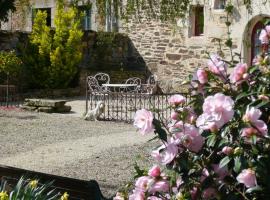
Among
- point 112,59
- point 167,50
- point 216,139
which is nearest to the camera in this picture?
point 216,139

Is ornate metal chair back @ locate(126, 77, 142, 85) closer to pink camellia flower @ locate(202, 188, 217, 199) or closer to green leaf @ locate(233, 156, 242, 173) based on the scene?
pink camellia flower @ locate(202, 188, 217, 199)

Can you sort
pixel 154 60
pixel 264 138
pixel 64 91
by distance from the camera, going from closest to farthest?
pixel 264 138
pixel 64 91
pixel 154 60

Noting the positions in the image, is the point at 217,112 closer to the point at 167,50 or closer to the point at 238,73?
the point at 238,73

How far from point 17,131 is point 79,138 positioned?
144 centimetres

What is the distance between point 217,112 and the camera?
218cm

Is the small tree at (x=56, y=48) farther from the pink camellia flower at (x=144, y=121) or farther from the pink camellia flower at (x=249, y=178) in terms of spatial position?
the pink camellia flower at (x=249, y=178)

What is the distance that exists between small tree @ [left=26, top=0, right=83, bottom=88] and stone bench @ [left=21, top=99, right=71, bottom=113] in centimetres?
242

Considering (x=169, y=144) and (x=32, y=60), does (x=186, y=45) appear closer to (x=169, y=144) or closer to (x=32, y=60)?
(x=32, y=60)

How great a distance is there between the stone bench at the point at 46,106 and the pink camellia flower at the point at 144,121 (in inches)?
443

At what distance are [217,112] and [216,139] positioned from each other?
4.6 inches

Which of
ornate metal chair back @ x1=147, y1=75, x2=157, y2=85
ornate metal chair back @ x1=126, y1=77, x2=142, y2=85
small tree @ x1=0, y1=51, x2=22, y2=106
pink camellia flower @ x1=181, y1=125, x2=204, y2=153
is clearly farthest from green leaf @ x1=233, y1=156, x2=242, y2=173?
ornate metal chair back @ x1=147, y1=75, x2=157, y2=85

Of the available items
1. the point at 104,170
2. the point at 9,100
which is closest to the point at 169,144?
the point at 104,170

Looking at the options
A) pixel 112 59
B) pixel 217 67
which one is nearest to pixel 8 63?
pixel 112 59

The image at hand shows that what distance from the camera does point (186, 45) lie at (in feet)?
56.5
